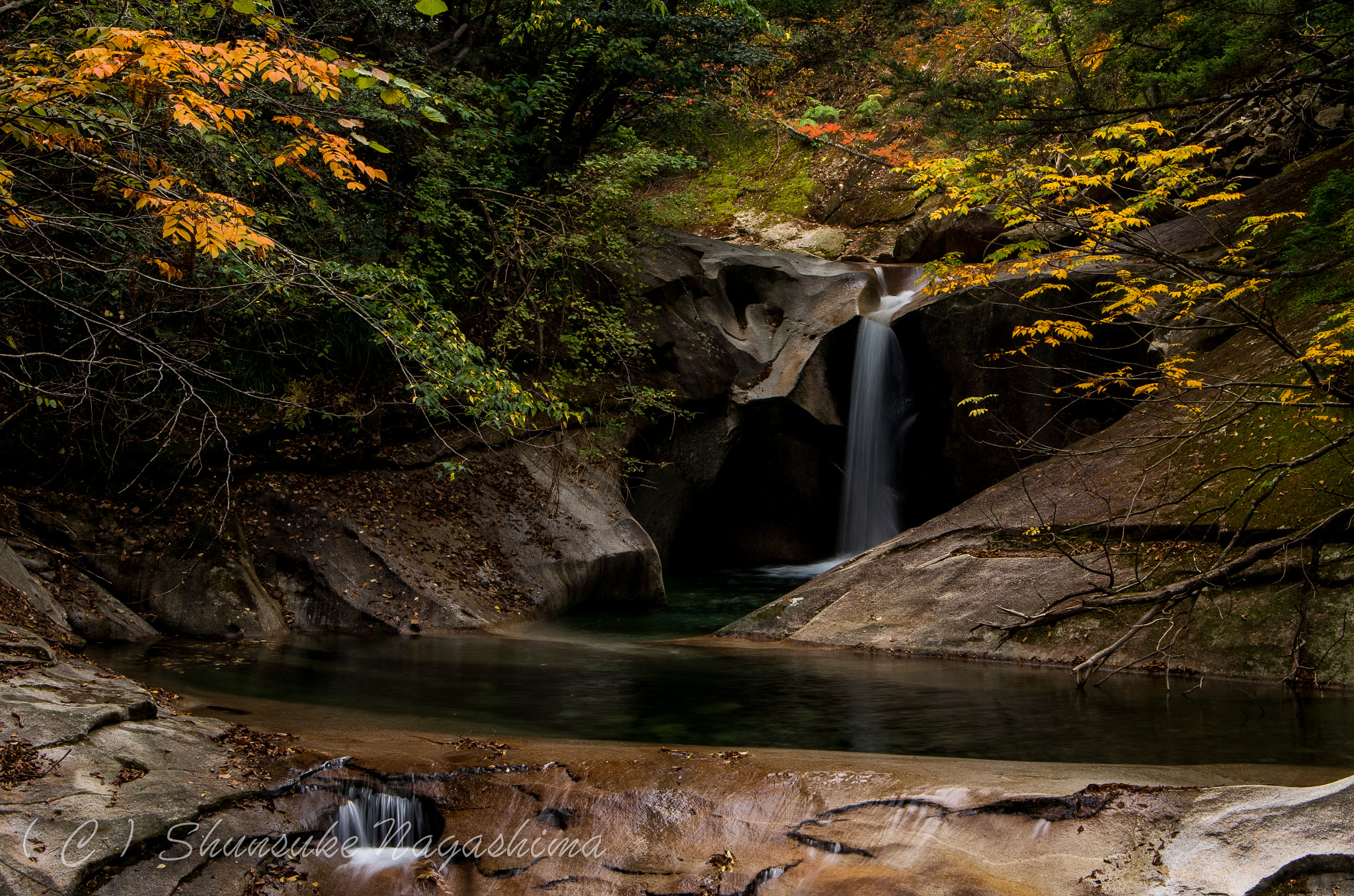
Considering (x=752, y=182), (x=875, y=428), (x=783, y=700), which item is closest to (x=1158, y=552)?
(x=783, y=700)

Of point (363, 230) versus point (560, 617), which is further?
point (560, 617)

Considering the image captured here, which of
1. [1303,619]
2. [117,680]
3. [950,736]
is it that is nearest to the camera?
[117,680]

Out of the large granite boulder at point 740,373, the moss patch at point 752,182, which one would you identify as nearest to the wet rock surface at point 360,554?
the large granite boulder at point 740,373

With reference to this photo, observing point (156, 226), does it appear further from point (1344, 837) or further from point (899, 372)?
point (899, 372)

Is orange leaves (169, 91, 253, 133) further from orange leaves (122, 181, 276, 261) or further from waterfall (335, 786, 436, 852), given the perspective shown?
waterfall (335, 786, 436, 852)

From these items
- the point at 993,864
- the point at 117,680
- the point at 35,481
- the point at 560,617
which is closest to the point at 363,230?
the point at 35,481

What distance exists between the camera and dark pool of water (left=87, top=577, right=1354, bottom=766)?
18.4 feet

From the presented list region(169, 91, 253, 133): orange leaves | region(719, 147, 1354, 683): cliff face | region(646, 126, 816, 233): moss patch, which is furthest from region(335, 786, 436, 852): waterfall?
region(646, 126, 816, 233): moss patch

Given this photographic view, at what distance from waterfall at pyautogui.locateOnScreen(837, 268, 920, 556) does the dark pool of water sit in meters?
7.59

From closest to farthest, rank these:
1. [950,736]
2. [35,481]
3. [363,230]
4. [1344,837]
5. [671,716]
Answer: [1344,837] < [950,736] < [671,716] < [35,481] < [363,230]

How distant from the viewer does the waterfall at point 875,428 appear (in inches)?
601

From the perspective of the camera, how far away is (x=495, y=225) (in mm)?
11086

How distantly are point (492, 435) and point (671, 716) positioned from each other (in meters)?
7.00

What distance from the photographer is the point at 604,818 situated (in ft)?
14.0
